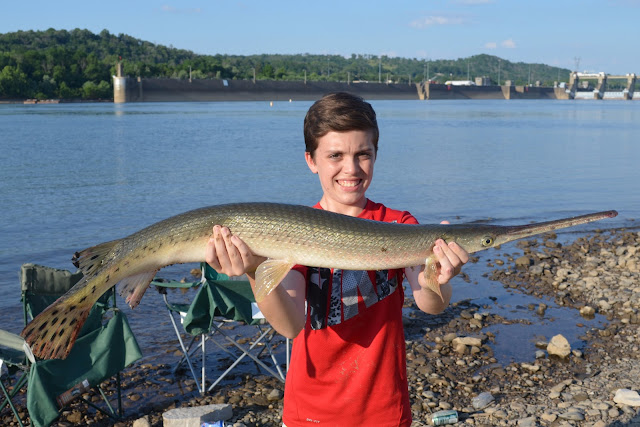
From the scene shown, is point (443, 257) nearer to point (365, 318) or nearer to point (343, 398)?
point (365, 318)

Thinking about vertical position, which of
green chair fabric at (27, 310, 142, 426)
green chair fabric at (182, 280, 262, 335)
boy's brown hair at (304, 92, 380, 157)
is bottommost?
green chair fabric at (27, 310, 142, 426)

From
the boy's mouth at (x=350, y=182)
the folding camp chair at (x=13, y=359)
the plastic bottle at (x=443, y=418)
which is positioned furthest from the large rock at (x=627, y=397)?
the folding camp chair at (x=13, y=359)

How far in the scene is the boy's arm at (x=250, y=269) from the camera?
8.67 feet

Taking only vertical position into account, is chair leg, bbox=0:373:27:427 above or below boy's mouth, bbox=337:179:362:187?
below

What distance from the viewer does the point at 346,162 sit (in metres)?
2.87

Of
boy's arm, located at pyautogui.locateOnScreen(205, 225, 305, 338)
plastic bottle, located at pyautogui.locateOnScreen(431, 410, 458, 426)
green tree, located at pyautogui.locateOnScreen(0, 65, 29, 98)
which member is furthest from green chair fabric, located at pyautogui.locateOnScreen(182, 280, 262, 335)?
green tree, located at pyautogui.locateOnScreen(0, 65, 29, 98)

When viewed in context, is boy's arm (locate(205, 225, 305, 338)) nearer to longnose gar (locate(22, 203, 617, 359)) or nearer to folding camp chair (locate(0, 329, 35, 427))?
longnose gar (locate(22, 203, 617, 359))

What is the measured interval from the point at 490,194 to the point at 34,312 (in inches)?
724

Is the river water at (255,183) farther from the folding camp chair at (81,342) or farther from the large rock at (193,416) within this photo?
the large rock at (193,416)

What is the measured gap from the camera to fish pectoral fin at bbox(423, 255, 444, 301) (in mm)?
2667

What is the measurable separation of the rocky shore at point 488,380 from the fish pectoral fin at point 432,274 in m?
3.09

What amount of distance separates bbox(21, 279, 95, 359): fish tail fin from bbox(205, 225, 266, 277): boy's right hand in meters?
0.64

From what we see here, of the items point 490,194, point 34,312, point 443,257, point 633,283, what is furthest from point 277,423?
point 490,194

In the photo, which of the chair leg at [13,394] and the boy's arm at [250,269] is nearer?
→ the boy's arm at [250,269]
